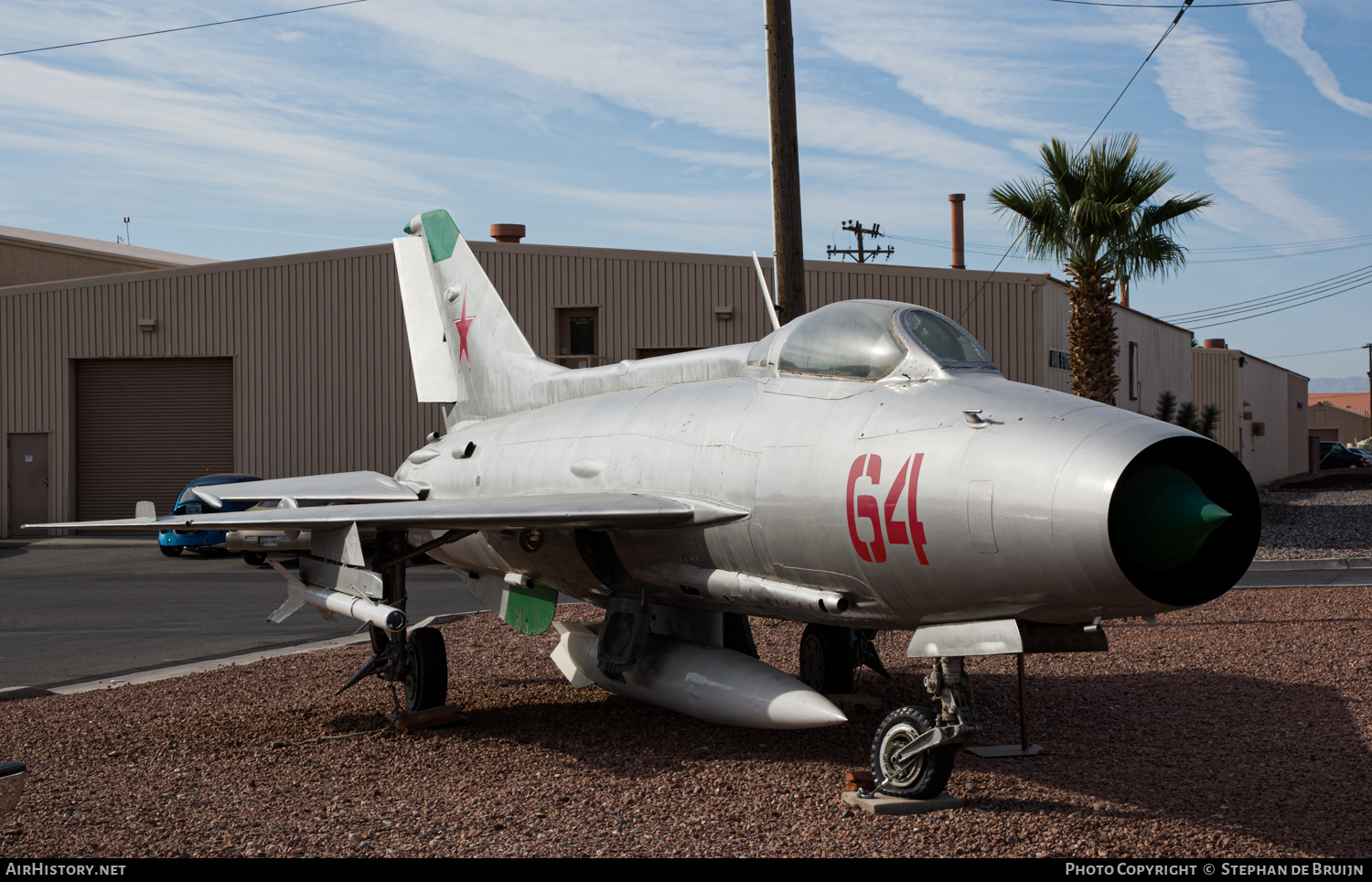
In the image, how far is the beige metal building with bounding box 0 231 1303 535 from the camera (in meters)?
23.4

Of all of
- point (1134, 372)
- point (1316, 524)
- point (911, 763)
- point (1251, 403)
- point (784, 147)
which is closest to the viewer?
point (911, 763)

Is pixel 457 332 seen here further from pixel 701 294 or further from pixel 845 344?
pixel 701 294

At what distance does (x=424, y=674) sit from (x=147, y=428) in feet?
76.6

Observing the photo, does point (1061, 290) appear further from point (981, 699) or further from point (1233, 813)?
point (1233, 813)

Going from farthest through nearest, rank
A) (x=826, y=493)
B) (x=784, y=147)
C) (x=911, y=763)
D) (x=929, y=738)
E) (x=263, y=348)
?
(x=263, y=348) < (x=784, y=147) < (x=826, y=493) < (x=911, y=763) < (x=929, y=738)

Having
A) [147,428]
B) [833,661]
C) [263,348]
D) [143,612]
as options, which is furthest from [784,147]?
[147,428]

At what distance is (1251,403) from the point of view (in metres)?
49.0

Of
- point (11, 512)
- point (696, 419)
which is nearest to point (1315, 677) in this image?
point (696, 419)

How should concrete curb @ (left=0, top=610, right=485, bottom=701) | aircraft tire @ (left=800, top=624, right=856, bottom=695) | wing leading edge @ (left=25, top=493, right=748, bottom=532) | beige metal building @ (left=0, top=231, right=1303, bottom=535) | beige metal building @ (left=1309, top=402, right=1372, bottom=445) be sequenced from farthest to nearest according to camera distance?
beige metal building @ (left=1309, top=402, right=1372, bottom=445) < beige metal building @ (left=0, top=231, right=1303, bottom=535) < concrete curb @ (left=0, top=610, right=485, bottom=701) < aircraft tire @ (left=800, top=624, right=856, bottom=695) < wing leading edge @ (left=25, top=493, right=748, bottom=532)

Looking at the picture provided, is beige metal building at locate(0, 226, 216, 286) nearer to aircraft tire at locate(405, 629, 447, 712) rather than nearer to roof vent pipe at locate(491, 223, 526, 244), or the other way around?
roof vent pipe at locate(491, 223, 526, 244)

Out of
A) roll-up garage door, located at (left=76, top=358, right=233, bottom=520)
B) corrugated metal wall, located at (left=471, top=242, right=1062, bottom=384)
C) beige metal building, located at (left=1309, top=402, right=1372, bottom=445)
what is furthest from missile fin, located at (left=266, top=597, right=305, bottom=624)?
beige metal building, located at (left=1309, top=402, right=1372, bottom=445)

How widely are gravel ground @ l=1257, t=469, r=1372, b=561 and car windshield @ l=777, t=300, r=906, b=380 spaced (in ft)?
48.1

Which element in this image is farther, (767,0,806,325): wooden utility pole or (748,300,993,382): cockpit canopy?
(767,0,806,325): wooden utility pole

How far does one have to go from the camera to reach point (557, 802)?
6.20 meters
